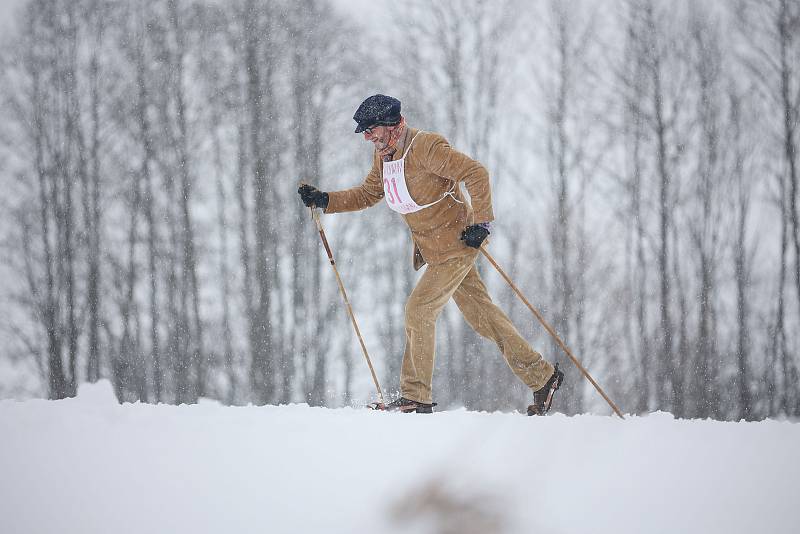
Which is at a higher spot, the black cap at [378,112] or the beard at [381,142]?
the black cap at [378,112]

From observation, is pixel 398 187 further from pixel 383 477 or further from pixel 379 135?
pixel 383 477

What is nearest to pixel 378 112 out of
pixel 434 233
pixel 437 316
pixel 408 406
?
pixel 434 233

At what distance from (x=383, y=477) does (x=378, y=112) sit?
2.11m

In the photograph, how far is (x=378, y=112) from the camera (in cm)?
381

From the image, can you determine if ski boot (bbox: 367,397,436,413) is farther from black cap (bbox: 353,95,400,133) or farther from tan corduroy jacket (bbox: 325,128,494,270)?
black cap (bbox: 353,95,400,133)

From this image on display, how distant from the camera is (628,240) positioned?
442 inches

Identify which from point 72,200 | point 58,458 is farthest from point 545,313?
point 58,458

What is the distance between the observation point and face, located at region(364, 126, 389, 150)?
12.8 ft

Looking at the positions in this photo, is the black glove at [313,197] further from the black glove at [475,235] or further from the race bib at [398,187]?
the black glove at [475,235]

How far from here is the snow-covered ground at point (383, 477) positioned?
2090 millimetres

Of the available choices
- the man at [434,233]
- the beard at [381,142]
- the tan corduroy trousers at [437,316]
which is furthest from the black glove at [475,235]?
the beard at [381,142]

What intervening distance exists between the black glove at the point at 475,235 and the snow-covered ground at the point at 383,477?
1227 millimetres

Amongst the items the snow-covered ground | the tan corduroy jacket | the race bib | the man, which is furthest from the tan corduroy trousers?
the snow-covered ground

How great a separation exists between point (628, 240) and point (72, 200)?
868cm
